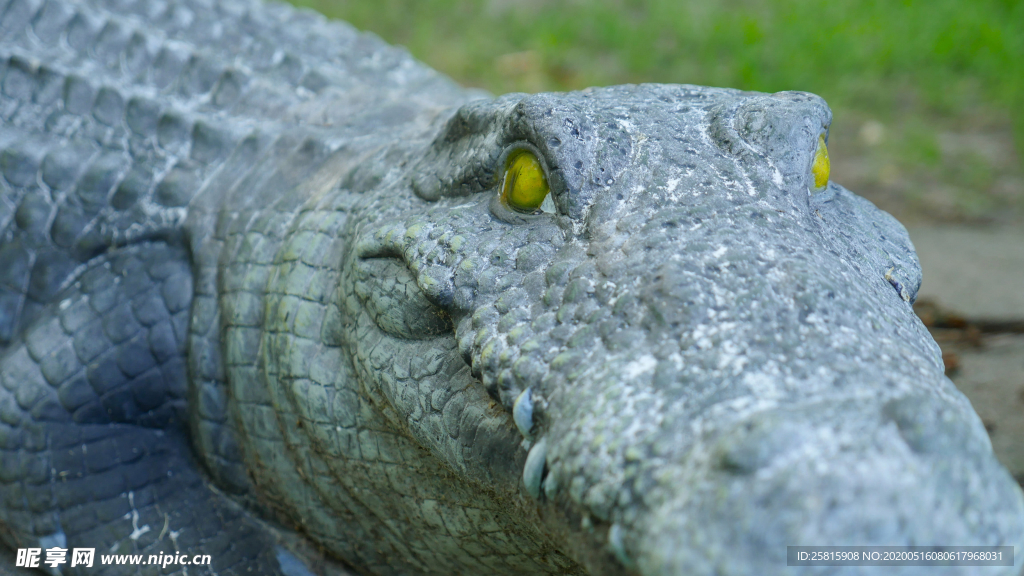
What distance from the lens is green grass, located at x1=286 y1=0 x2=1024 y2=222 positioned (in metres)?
4.67

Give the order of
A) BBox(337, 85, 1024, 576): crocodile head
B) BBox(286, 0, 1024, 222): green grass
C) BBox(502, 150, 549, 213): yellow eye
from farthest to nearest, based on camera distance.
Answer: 1. BBox(286, 0, 1024, 222): green grass
2. BBox(502, 150, 549, 213): yellow eye
3. BBox(337, 85, 1024, 576): crocodile head

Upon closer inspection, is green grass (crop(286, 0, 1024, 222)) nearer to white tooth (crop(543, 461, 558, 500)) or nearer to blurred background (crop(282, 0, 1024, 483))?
blurred background (crop(282, 0, 1024, 483))

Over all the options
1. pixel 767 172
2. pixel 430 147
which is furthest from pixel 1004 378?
pixel 430 147

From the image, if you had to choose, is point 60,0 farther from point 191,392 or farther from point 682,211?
point 682,211

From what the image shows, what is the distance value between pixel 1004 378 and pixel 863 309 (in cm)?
208

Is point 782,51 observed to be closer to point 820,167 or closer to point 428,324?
point 820,167

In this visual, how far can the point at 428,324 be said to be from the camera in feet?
4.81

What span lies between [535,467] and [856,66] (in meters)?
4.61

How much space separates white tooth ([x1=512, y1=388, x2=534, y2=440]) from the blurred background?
2859 millimetres

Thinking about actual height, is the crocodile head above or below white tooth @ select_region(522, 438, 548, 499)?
above

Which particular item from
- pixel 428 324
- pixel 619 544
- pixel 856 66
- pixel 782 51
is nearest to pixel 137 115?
pixel 428 324

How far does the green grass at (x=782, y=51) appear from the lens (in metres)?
4.67

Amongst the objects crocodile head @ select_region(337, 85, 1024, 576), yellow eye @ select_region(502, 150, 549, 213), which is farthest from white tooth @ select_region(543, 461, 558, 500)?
yellow eye @ select_region(502, 150, 549, 213)

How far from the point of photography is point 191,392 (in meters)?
2.12
